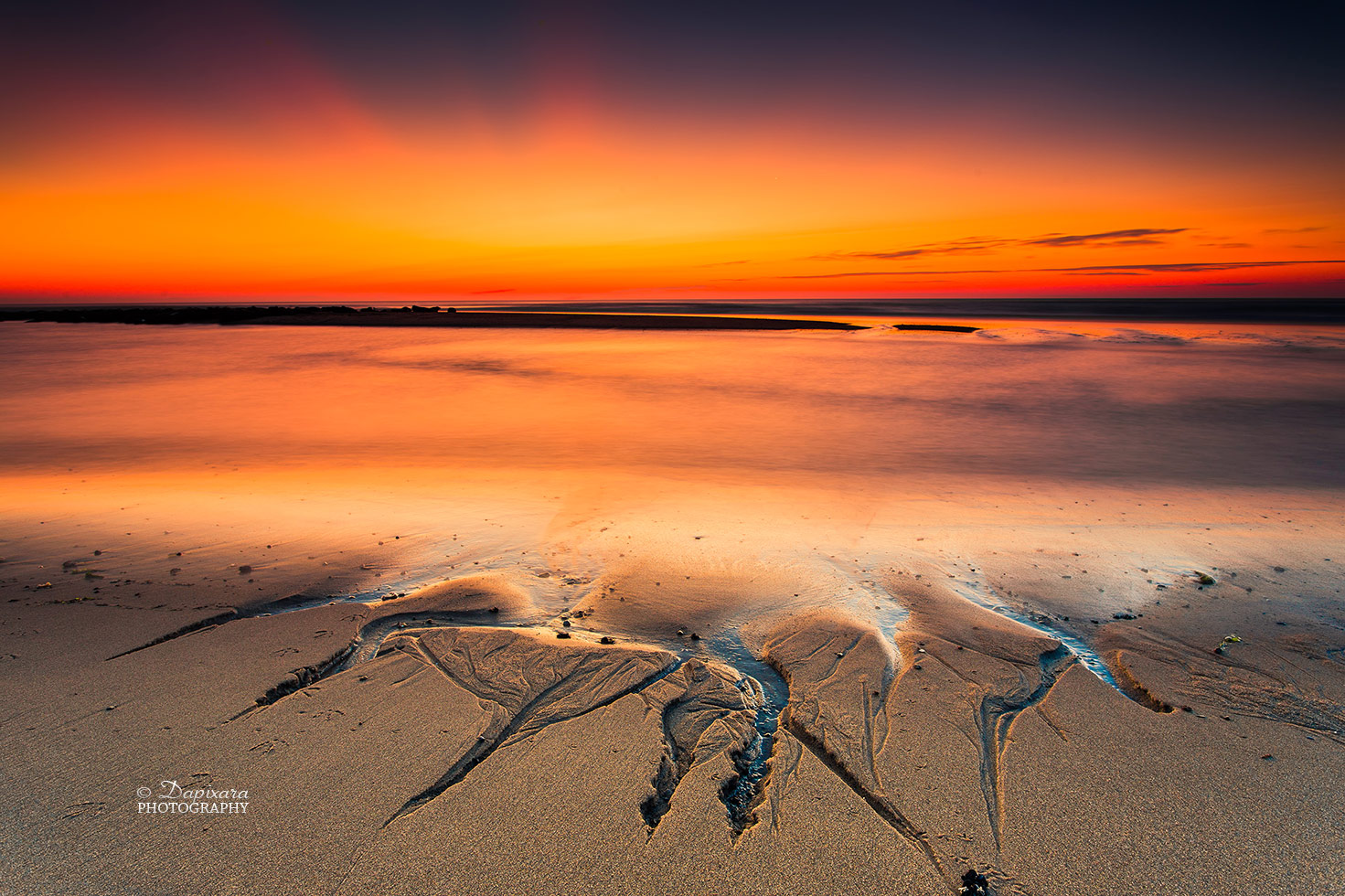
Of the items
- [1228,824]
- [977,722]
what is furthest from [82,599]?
[1228,824]

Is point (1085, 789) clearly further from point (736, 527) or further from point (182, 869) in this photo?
point (736, 527)

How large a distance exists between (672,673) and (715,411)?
10332 millimetres

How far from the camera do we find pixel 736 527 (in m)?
6.23

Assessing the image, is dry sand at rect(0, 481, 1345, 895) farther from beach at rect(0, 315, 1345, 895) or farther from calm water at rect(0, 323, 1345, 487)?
calm water at rect(0, 323, 1345, 487)

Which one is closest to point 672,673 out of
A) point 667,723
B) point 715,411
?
point 667,723

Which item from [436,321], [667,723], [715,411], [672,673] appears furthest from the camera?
[436,321]

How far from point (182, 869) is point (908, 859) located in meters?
2.53

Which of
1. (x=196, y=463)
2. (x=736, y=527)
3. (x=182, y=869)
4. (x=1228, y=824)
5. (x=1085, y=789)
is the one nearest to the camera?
(x=182, y=869)

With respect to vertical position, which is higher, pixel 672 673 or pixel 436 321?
pixel 436 321

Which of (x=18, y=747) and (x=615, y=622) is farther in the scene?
(x=615, y=622)

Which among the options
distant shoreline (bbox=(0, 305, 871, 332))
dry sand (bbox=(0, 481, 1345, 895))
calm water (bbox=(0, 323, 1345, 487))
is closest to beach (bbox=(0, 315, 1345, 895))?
dry sand (bbox=(0, 481, 1345, 895))

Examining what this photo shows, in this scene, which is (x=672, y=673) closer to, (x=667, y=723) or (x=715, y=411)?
(x=667, y=723)

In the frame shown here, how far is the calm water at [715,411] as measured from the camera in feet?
30.7

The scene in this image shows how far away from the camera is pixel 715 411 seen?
537 inches
